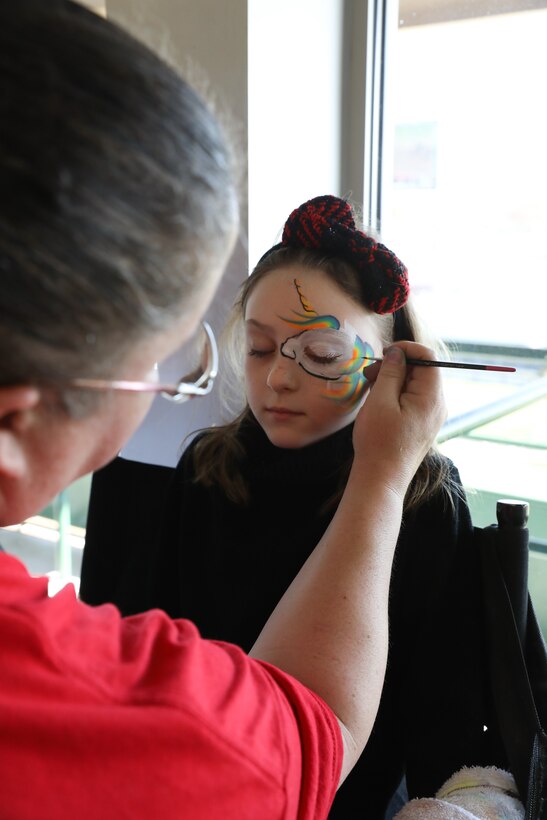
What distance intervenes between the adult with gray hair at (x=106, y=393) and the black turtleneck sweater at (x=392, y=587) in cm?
34

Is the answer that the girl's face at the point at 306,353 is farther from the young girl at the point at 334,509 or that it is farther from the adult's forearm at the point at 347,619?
the adult's forearm at the point at 347,619

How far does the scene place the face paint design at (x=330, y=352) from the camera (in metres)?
0.99

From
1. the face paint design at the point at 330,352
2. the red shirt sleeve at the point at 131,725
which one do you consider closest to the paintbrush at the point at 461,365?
the face paint design at the point at 330,352

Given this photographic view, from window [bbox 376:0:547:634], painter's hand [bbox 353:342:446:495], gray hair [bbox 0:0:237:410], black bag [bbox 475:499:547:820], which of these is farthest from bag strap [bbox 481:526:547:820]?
gray hair [bbox 0:0:237:410]

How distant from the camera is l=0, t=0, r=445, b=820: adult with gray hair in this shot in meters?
0.41

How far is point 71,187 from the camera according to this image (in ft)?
1.34

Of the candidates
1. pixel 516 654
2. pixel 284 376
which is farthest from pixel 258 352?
pixel 516 654

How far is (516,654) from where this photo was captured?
0.88 meters

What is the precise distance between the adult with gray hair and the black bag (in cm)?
31

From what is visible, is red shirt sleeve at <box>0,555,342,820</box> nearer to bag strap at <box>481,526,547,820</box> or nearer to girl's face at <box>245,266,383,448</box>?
bag strap at <box>481,526,547,820</box>

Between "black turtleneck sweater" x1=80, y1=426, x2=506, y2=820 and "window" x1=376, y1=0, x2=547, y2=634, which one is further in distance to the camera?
"window" x1=376, y1=0, x2=547, y2=634

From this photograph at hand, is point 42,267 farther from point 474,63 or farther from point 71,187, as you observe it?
point 474,63

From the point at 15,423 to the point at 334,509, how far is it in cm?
64

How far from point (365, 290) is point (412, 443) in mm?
277
